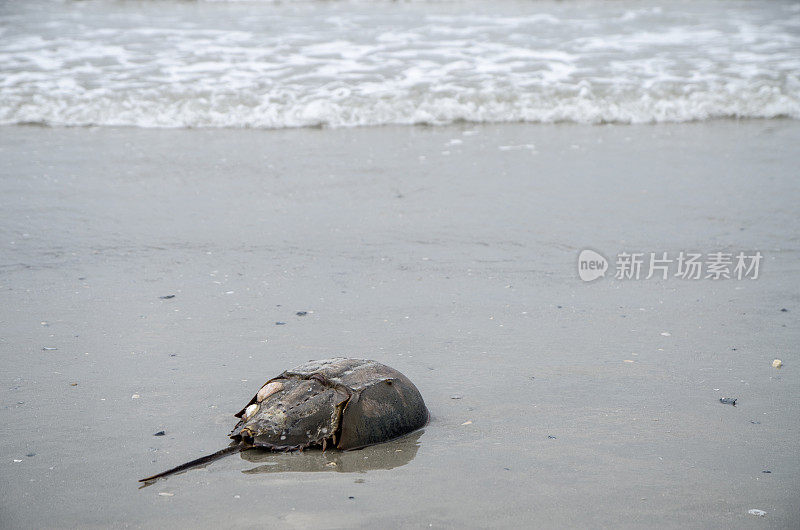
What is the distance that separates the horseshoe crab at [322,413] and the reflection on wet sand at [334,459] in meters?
A: 0.03

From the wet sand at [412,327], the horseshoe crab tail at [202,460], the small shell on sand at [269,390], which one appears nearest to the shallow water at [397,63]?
the wet sand at [412,327]

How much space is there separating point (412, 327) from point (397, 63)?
5758mm

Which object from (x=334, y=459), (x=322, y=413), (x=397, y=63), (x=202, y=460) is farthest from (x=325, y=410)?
(x=397, y=63)

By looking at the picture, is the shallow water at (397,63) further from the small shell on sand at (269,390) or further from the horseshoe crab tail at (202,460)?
the horseshoe crab tail at (202,460)

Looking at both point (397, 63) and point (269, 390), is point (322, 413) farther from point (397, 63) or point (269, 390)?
point (397, 63)

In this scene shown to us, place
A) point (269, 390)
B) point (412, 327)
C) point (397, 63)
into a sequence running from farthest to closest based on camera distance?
point (397, 63) < point (412, 327) < point (269, 390)

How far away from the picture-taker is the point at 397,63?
8383mm

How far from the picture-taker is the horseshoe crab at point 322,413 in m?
2.26

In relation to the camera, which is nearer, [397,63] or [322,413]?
[322,413]

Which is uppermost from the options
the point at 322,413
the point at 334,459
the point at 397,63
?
the point at 397,63

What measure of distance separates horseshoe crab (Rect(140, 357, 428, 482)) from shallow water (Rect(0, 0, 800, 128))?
4.74 metres

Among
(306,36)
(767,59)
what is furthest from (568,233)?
(306,36)

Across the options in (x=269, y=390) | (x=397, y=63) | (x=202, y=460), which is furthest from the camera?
(x=397, y=63)

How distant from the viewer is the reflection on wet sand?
2.24 meters
